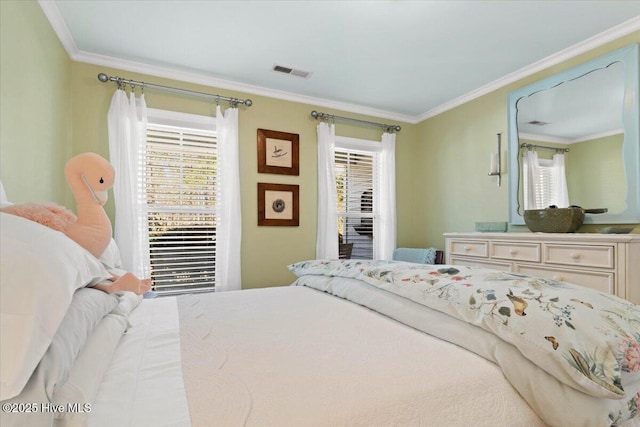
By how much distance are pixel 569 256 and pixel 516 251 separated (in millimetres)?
369

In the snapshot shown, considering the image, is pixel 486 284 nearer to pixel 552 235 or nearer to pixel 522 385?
pixel 522 385

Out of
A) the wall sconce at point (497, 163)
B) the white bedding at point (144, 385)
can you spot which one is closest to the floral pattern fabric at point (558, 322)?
the white bedding at point (144, 385)

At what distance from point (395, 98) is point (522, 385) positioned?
3328mm

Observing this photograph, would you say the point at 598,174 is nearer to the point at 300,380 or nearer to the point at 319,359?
the point at 319,359

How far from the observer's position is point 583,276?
7.06 ft

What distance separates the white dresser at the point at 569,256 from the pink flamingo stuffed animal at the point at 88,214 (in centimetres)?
253

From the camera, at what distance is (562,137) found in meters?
2.71

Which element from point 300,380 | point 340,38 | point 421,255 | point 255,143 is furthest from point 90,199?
point 421,255

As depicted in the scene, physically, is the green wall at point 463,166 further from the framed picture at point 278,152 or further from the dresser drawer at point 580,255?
the framed picture at point 278,152

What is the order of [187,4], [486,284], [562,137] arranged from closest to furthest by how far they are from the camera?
[486,284]
[187,4]
[562,137]

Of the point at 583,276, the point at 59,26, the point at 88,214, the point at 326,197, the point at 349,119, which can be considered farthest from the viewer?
the point at 349,119

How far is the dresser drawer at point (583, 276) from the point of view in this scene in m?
2.01

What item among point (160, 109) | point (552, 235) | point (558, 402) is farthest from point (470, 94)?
point (558, 402)

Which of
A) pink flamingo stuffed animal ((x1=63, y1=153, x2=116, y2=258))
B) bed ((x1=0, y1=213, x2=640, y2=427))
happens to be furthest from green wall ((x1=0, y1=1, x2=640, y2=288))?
bed ((x1=0, y1=213, x2=640, y2=427))
